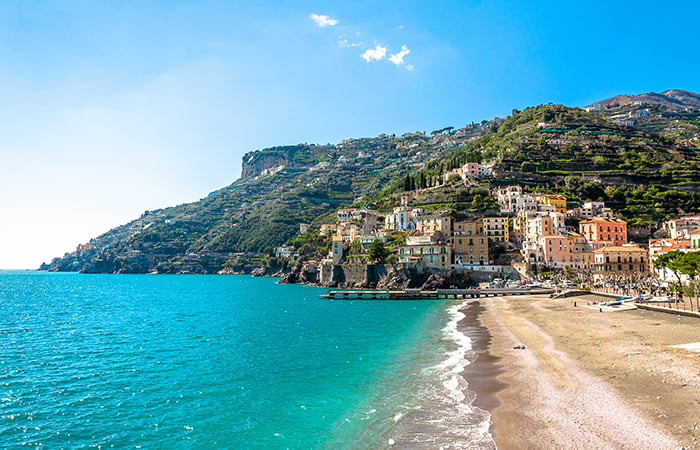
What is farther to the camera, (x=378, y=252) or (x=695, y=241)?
(x=378, y=252)

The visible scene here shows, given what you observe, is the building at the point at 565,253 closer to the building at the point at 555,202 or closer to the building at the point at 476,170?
the building at the point at 555,202

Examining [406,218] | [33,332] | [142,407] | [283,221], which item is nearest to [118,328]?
[33,332]

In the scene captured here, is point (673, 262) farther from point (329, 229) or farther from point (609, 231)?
point (329, 229)

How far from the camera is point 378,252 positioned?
91625 mm

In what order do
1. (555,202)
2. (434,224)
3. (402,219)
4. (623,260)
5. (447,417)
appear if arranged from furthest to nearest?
(402,219) < (434,224) < (555,202) < (623,260) < (447,417)

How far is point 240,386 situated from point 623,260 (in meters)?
75.4

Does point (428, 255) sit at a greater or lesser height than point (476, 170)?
lesser

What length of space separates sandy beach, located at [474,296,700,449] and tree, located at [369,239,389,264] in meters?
55.0

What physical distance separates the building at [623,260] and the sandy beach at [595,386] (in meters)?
41.6

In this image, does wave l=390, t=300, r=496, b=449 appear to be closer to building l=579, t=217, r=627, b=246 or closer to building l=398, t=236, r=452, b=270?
building l=398, t=236, r=452, b=270

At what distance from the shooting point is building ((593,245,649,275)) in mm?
74125

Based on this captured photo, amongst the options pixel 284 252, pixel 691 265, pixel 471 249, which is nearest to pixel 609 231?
pixel 471 249

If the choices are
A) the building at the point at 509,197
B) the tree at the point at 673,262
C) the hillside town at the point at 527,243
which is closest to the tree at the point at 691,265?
the tree at the point at 673,262

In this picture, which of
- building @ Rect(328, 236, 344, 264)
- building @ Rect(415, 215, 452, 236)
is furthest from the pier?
building @ Rect(328, 236, 344, 264)
